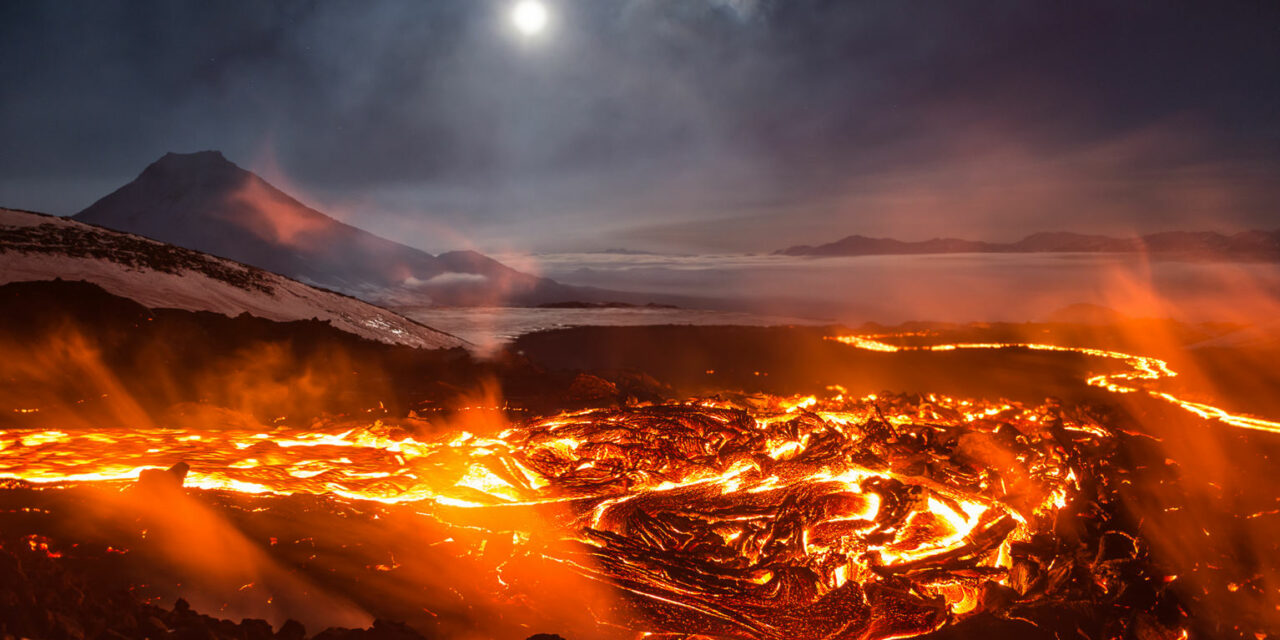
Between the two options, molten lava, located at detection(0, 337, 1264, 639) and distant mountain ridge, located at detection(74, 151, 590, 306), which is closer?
molten lava, located at detection(0, 337, 1264, 639)

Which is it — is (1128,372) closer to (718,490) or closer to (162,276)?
(718,490)

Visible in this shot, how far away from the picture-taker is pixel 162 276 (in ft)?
53.6

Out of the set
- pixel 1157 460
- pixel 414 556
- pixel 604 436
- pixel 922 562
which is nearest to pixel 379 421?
pixel 604 436

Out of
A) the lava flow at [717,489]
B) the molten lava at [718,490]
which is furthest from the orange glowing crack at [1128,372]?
the lava flow at [717,489]

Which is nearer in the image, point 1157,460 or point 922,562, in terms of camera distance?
point 922,562

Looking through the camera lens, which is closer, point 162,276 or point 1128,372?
point 162,276

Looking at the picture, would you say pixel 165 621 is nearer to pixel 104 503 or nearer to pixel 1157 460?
pixel 104 503

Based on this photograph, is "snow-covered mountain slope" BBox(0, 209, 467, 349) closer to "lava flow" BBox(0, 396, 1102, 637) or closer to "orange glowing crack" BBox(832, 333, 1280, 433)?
"lava flow" BBox(0, 396, 1102, 637)

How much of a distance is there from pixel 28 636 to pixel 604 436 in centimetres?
693

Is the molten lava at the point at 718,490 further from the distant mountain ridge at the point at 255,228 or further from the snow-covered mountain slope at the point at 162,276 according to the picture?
the distant mountain ridge at the point at 255,228

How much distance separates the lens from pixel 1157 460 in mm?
9102

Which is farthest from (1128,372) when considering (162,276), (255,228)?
(255,228)

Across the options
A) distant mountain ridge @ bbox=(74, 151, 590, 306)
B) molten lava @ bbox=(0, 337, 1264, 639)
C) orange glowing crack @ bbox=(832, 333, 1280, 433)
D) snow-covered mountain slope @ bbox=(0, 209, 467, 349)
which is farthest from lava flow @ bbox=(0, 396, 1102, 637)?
distant mountain ridge @ bbox=(74, 151, 590, 306)

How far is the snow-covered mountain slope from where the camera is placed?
48.3ft
